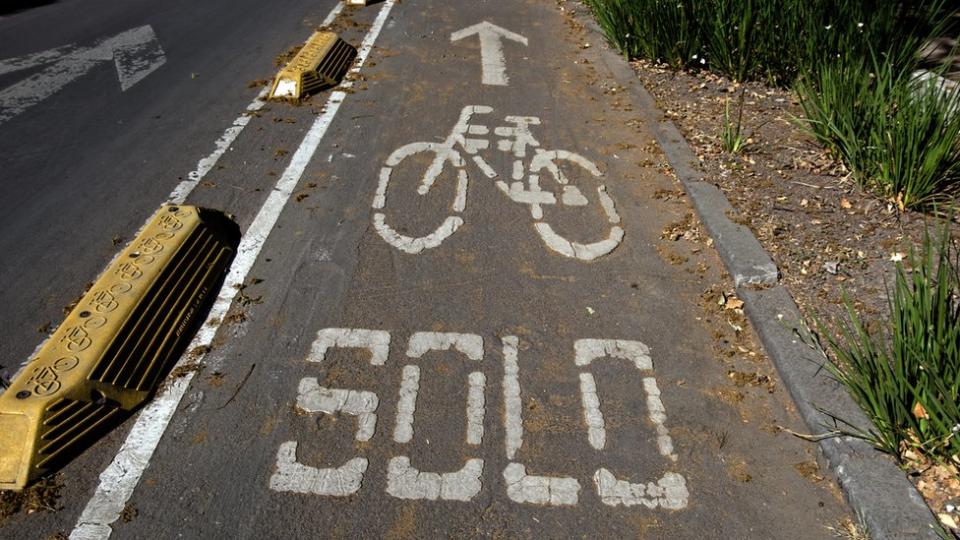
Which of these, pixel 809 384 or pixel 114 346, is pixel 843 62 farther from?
pixel 114 346

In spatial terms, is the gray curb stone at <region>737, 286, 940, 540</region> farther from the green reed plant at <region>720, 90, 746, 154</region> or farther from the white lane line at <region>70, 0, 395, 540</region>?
the white lane line at <region>70, 0, 395, 540</region>

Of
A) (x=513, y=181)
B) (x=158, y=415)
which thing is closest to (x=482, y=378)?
(x=158, y=415)

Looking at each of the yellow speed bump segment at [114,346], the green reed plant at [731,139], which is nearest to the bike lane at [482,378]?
the yellow speed bump segment at [114,346]

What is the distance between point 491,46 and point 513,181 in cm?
382

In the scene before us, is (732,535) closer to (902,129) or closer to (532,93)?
(902,129)

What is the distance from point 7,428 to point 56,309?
112cm

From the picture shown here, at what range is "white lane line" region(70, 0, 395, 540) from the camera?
2756 mm

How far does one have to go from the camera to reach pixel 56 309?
3.90 meters

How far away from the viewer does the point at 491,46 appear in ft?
28.2

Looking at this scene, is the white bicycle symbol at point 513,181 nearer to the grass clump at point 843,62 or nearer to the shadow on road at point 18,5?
the grass clump at point 843,62

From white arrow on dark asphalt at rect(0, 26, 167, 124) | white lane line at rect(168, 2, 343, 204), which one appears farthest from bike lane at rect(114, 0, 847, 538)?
white arrow on dark asphalt at rect(0, 26, 167, 124)

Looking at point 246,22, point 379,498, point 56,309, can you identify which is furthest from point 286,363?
point 246,22

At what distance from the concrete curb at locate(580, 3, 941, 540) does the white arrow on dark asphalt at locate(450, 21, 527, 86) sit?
107 inches

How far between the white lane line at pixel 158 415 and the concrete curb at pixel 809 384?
299 cm
